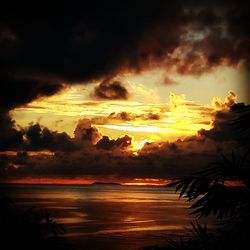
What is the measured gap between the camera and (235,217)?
12.7 ft

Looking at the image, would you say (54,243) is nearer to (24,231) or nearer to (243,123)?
(24,231)

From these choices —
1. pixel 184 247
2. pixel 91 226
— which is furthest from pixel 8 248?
pixel 91 226

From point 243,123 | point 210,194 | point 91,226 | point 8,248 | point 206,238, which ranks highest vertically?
point 243,123

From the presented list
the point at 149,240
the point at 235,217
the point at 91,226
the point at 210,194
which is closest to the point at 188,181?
the point at 210,194

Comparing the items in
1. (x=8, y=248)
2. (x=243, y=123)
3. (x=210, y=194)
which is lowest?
(x=8, y=248)

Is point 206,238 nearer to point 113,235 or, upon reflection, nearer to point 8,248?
point 8,248

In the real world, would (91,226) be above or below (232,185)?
below

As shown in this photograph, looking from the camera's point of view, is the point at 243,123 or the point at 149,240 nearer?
the point at 243,123

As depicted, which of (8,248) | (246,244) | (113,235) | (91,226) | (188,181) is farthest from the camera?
(91,226)

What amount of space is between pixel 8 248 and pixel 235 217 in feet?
9.39

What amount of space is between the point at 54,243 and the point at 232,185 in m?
2.67

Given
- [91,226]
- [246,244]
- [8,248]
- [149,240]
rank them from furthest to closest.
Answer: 1. [91,226]
2. [149,240]
3. [8,248]
4. [246,244]

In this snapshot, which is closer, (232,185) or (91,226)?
(232,185)

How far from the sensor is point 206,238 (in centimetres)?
400
